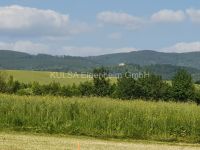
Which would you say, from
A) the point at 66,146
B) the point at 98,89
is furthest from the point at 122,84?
the point at 66,146

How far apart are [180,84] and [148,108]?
72.1m

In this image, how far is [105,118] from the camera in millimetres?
24828

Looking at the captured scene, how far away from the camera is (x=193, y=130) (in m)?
24.1

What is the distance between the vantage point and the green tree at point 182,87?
94438 mm

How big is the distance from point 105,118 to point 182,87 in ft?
239

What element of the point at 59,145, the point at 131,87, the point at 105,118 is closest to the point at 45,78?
the point at 131,87

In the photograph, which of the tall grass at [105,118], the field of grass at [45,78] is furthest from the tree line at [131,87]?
the tall grass at [105,118]

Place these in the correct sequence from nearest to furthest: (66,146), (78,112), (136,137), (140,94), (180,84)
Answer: (66,146) < (136,137) < (78,112) < (180,84) < (140,94)

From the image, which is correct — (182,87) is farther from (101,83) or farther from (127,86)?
(101,83)

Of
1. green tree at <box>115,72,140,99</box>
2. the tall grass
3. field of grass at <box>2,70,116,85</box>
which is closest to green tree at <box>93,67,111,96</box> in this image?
green tree at <box>115,72,140,99</box>

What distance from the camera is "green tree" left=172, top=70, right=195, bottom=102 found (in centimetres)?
9444

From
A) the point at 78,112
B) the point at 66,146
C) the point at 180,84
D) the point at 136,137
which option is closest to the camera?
the point at 66,146

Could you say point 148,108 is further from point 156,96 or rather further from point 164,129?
point 156,96

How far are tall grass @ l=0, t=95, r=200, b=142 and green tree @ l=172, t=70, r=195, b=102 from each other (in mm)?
68358
